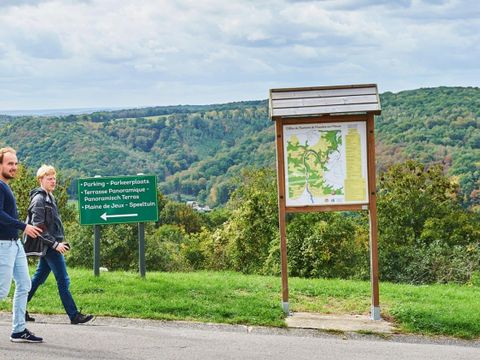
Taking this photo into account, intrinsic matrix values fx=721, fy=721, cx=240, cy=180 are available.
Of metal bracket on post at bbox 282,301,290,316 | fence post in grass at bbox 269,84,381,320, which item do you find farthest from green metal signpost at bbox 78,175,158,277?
metal bracket on post at bbox 282,301,290,316

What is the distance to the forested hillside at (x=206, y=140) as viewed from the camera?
318 ft

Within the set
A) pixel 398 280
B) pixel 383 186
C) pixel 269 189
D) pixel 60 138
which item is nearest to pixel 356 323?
pixel 398 280

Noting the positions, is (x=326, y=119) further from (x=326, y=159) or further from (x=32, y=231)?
(x=32, y=231)

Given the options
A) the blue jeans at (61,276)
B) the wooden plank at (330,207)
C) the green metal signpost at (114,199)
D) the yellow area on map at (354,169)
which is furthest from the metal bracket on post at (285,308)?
the green metal signpost at (114,199)

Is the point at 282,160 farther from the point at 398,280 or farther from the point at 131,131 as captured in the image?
the point at 131,131

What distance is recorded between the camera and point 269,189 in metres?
29.4

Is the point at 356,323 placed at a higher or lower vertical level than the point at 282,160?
lower

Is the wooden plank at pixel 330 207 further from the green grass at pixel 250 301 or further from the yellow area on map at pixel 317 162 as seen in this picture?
the green grass at pixel 250 301

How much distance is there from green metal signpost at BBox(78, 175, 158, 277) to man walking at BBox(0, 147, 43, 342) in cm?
318

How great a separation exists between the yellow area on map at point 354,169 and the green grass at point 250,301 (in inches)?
61.4

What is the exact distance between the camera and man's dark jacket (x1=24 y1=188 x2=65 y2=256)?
7863mm

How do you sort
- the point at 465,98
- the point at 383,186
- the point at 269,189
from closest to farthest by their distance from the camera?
the point at 269,189
the point at 383,186
the point at 465,98

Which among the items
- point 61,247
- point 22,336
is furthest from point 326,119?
point 22,336

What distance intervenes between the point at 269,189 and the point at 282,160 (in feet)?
66.7
